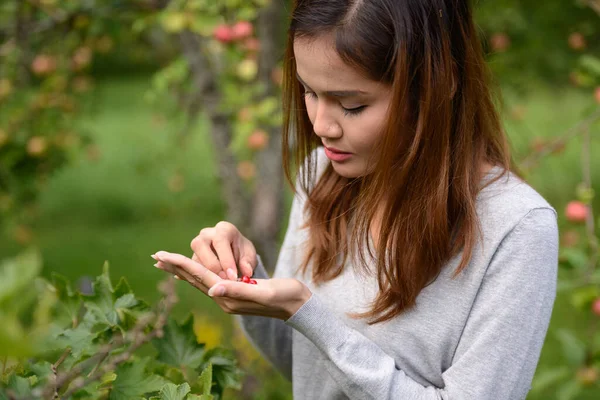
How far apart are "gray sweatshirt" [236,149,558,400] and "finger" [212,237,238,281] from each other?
0.57 ft

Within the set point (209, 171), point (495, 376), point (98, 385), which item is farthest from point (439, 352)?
point (209, 171)

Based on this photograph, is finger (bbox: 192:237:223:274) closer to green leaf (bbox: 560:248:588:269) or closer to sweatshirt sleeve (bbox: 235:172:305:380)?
sweatshirt sleeve (bbox: 235:172:305:380)

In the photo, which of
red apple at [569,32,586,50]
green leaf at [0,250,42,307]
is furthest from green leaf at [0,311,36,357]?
red apple at [569,32,586,50]

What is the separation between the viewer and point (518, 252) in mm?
1224

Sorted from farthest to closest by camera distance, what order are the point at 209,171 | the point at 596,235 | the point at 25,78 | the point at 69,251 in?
the point at 209,171 < the point at 69,251 < the point at 25,78 < the point at 596,235

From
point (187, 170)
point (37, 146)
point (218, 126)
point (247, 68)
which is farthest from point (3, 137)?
point (187, 170)

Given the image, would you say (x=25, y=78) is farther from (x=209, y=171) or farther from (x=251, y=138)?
(x=209, y=171)

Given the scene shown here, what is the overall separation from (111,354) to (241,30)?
159 centimetres

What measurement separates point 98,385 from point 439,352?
59cm

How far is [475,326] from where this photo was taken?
48.8 inches

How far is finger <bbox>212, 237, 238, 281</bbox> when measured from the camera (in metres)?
1.34

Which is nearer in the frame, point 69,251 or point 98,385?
point 98,385

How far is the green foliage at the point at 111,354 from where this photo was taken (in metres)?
0.91

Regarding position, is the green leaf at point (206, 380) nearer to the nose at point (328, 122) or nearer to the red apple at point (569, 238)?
the nose at point (328, 122)
